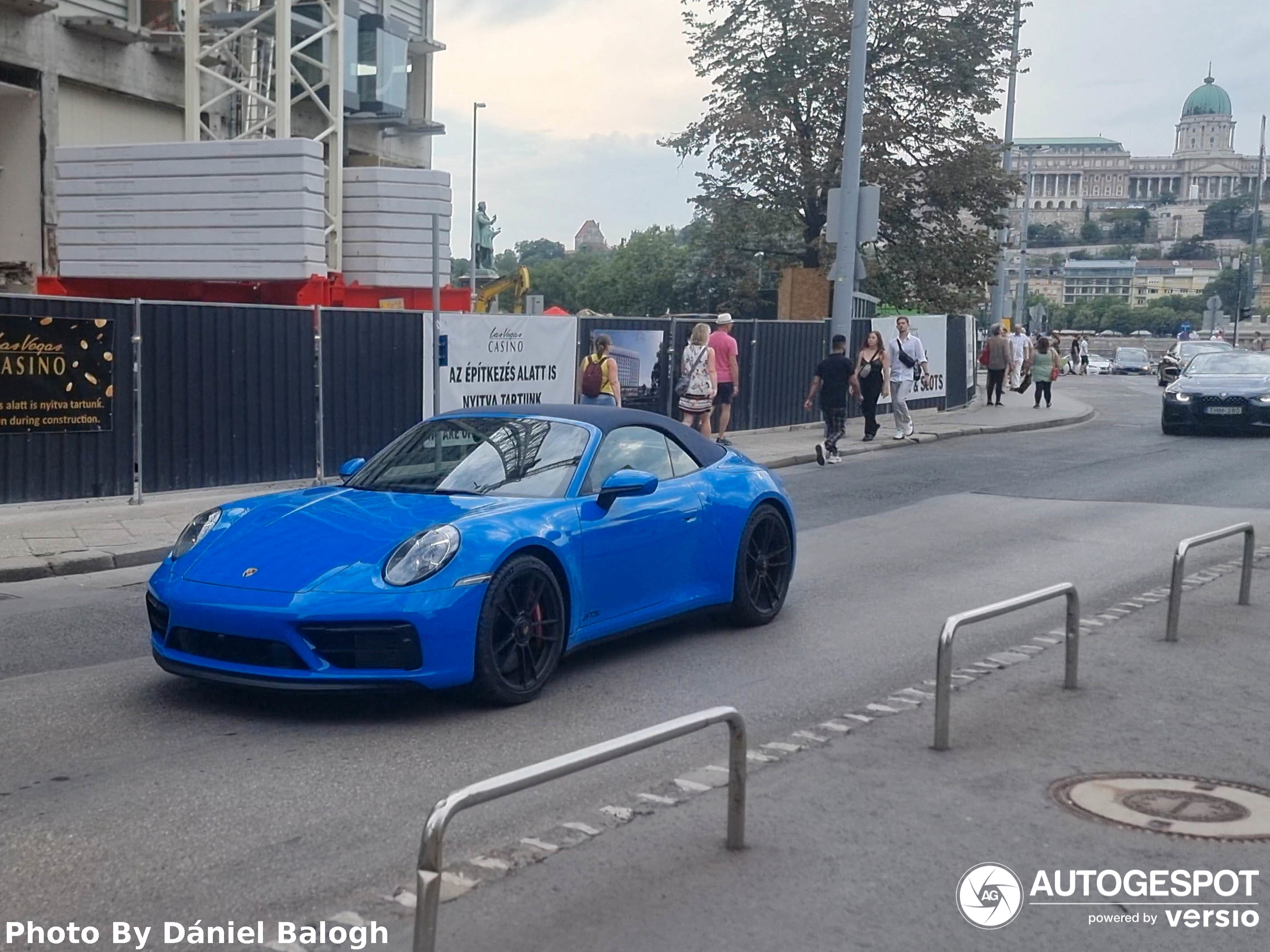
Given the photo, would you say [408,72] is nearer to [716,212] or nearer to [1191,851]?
[716,212]

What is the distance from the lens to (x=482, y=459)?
295 inches

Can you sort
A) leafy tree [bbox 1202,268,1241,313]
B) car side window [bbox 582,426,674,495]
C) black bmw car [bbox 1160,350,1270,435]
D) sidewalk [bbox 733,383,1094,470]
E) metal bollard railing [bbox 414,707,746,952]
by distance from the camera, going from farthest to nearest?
leafy tree [bbox 1202,268,1241,313]
black bmw car [bbox 1160,350,1270,435]
sidewalk [bbox 733,383,1094,470]
car side window [bbox 582,426,674,495]
metal bollard railing [bbox 414,707,746,952]

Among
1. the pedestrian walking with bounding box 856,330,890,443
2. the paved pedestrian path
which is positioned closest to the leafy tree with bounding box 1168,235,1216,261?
the paved pedestrian path

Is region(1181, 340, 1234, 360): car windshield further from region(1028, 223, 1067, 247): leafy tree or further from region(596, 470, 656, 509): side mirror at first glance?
region(1028, 223, 1067, 247): leafy tree

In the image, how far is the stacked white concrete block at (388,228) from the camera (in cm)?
2262

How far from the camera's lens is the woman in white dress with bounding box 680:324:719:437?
59.5ft

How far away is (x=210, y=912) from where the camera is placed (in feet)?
13.8

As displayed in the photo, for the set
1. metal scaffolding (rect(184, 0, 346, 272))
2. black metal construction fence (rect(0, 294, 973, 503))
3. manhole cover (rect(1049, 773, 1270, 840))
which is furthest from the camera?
metal scaffolding (rect(184, 0, 346, 272))

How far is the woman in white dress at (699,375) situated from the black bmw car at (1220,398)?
9.18 metres

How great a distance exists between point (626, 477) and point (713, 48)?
3163 centimetres

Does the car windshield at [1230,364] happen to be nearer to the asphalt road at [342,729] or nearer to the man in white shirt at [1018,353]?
the man in white shirt at [1018,353]

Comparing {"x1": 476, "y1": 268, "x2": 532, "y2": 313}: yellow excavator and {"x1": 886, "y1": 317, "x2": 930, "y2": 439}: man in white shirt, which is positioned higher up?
{"x1": 476, "y1": 268, "x2": 532, "y2": 313}: yellow excavator

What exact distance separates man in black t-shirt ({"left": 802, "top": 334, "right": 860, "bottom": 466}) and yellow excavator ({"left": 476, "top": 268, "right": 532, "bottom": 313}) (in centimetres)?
1188

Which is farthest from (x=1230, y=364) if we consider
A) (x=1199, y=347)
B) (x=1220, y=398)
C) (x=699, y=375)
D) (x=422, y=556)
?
(x=422, y=556)
